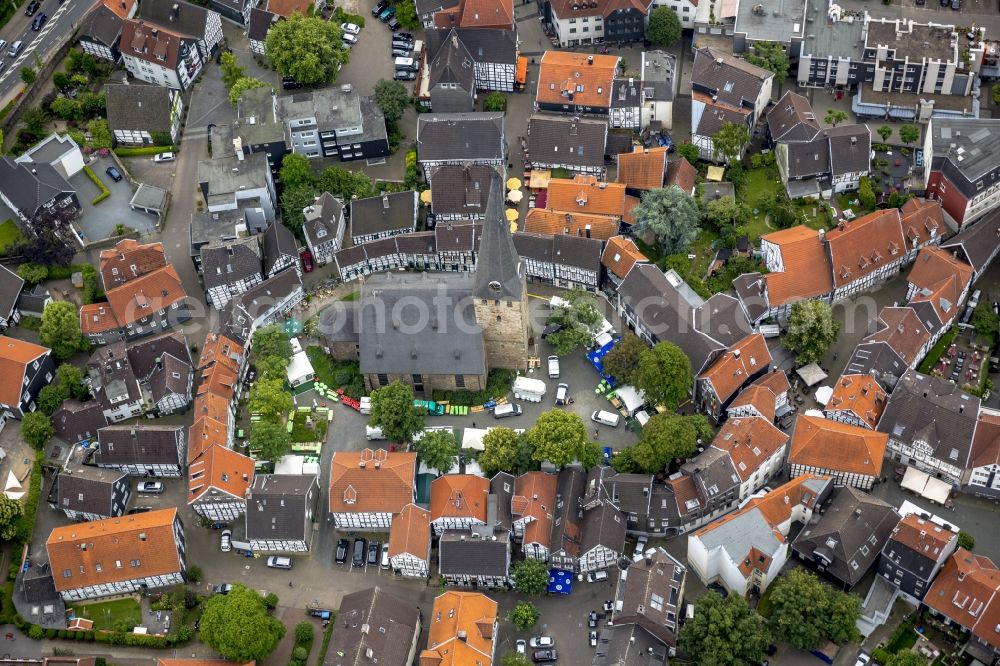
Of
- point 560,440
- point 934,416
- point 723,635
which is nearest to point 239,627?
point 560,440

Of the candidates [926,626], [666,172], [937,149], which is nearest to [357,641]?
[926,626]

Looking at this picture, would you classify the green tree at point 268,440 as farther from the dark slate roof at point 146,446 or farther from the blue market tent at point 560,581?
the blue market tent at point 560,581

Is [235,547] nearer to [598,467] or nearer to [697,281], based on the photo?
[598,467]

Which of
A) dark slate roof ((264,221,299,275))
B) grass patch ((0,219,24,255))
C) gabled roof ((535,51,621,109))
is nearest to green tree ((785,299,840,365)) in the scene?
gabled roof ((535,51,621,109))

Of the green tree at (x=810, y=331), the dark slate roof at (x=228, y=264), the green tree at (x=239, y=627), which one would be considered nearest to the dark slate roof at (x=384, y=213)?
the dark slate roof at (x=228, y=264)

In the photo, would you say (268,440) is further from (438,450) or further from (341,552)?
(438,450)

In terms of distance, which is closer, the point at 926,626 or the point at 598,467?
the point at 926,626
